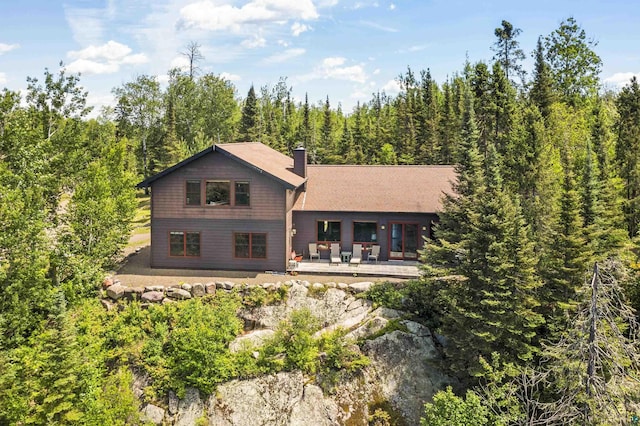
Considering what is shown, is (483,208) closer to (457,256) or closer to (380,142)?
(457,256)

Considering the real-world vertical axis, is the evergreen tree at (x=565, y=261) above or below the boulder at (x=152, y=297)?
above

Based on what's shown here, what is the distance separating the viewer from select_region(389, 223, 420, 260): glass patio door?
20344 millimetres

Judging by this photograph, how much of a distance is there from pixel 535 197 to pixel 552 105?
10770 mm

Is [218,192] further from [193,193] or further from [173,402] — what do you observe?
[173,402]

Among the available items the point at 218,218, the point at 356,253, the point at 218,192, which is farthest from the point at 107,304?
the point at 356,253

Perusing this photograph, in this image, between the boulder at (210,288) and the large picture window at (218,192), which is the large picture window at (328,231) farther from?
the boulder at (210,288)

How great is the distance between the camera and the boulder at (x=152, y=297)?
16.3m

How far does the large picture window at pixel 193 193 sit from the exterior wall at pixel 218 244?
0.86 metres

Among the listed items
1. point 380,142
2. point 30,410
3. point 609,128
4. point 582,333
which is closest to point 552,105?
point 609,128

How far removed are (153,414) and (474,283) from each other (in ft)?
36.8

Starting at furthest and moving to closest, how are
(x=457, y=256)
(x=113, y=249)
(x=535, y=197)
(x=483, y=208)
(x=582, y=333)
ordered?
1. (x=113, y=249)
2. (x=535, y=197)
3. (x=457, y=256)
4. (x=483, y=208)
5. (x=582, y=333)

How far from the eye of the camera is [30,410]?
11.9 m

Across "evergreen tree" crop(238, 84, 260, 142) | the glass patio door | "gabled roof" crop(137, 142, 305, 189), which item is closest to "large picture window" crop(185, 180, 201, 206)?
"gabled roof" crop(137, 142, 305, 189)

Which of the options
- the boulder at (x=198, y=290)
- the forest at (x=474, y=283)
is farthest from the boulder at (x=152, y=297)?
the boulder at (x=198, y=290)
